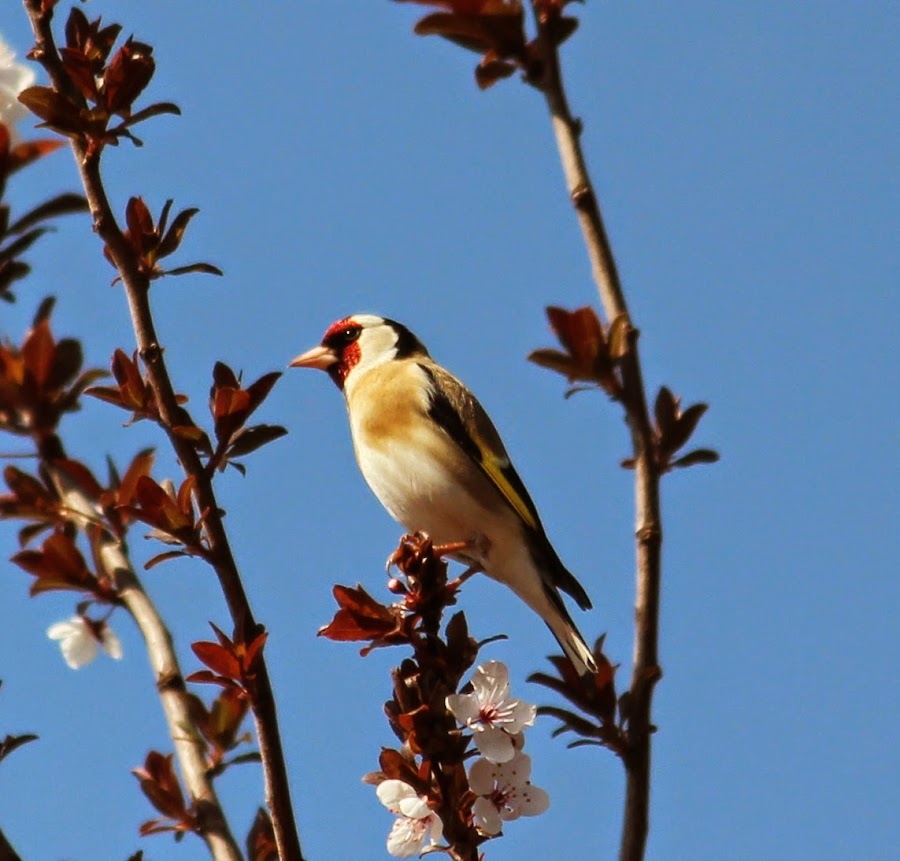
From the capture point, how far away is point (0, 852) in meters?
1.67

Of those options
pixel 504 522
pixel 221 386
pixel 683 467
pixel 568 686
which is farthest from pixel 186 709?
pixel 504 522

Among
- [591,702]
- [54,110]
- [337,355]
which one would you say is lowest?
[591,702]

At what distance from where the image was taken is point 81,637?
2.55m

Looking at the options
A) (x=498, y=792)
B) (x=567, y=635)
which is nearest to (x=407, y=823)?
(x=498, y=792)

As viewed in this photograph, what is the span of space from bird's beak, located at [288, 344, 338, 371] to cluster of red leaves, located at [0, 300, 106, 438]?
3.79m

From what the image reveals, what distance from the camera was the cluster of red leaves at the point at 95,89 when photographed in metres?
2.04

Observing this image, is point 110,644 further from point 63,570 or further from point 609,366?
point 609,366

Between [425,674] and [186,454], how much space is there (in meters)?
0.51

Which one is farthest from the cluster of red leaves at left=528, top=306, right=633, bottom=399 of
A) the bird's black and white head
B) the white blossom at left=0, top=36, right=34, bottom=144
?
the bird's black and white head

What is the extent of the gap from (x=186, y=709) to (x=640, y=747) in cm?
86

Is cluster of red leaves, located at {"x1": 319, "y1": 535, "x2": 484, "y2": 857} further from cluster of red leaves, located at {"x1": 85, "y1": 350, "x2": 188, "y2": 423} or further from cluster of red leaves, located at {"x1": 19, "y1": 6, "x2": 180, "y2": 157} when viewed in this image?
cluster of red leaves, located at {"x1": 19, "y1": 6, "x2": 180, "y2": 157}

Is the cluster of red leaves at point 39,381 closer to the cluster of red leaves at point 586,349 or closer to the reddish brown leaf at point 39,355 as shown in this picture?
the reddish brown leaf at point 39,355

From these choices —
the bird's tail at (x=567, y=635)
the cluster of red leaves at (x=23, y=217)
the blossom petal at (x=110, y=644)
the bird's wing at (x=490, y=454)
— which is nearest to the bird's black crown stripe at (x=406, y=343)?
the bird's wing at (x=490, y=454)

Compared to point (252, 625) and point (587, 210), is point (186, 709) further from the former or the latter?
point (587, 210)
